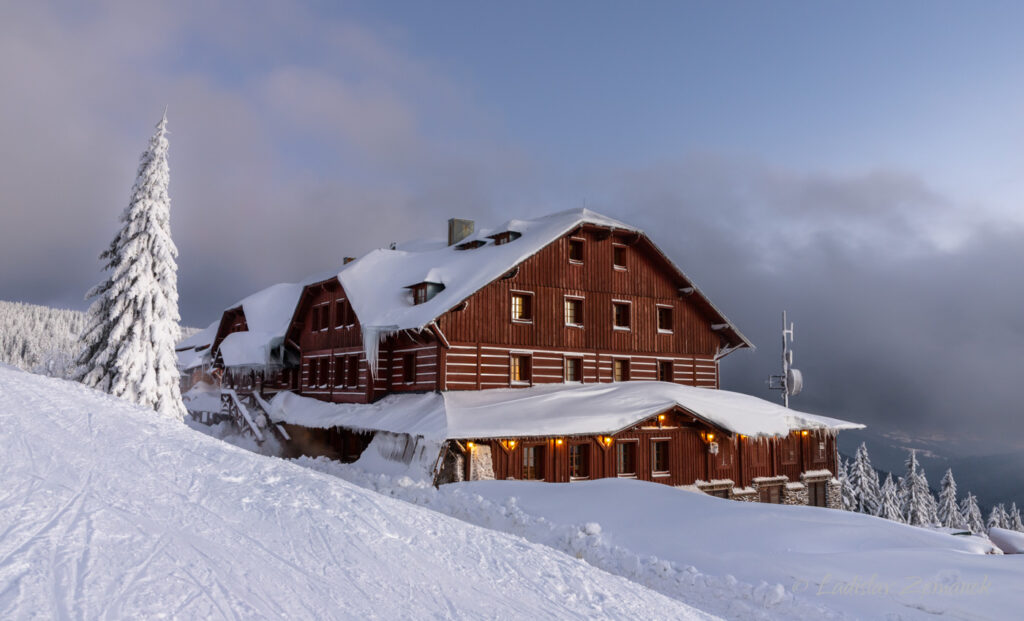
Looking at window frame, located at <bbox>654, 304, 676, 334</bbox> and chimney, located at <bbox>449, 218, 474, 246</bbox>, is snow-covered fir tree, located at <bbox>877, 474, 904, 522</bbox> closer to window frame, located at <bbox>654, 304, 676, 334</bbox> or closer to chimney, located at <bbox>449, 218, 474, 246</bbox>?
window frame, located at <bbox>654, 304, 676, 334</bbox>

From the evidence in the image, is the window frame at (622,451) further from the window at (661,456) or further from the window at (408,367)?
the window at (408,367)

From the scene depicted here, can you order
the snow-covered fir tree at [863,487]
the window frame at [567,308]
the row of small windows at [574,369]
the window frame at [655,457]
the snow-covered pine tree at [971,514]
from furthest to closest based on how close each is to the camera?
the snow-covered pine tree at [971,514]
the snow-covered fir tree at [863,487]
the window frame at [567,308]
the row of small windows at [574,369]
the window frame at [655,457]

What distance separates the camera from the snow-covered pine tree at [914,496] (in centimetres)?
5151

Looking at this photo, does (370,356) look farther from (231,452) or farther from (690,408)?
(231,452)

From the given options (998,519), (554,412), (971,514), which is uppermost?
(554,412)

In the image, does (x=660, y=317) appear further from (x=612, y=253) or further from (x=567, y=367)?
(x=567, y=367)

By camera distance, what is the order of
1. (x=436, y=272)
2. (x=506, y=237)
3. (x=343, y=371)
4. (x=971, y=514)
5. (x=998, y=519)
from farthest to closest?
(x=998, y=519) < (x=971, y=514) < (x=343, y=371) < (x=506, y=237) < (x=436, y=272)

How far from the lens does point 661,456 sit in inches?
1014

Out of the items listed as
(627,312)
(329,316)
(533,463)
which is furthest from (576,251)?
(329,316)

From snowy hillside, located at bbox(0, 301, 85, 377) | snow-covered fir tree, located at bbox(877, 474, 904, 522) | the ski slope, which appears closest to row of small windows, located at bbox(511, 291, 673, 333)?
the ski slope

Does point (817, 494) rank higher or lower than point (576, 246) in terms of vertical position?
lower

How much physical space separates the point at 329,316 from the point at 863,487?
140ft

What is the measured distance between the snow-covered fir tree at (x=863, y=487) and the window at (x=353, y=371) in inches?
1548

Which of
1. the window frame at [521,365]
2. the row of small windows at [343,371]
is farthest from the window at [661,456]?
the row of small windows at [343,371]
